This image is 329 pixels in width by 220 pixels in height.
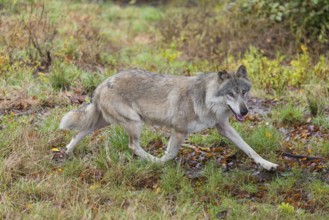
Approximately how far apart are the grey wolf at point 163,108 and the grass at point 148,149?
0.28 m

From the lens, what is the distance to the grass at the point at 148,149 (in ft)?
22.9

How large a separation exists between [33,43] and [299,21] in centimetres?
654

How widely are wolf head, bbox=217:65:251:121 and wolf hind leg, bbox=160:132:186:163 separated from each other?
2.46 ft

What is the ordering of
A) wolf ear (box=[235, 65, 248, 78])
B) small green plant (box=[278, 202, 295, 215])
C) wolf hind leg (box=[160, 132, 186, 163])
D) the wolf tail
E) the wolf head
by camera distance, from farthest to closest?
the wolf tail → wolf hind leg (box=[160, 132, 186, 163]) → wolf ear (box=[235, 65, 248, 78]) → the wolf head → small green plant (box=[278, 202, 295, 215])

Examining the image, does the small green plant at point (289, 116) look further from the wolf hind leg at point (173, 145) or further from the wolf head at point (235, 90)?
the wolf hind leg at point (173, 145)

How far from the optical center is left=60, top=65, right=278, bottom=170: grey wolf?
26.3 feet

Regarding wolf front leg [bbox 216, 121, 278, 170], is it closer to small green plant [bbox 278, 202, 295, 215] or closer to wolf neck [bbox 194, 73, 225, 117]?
wolf neck [bbox 194, 73, 225, 117]

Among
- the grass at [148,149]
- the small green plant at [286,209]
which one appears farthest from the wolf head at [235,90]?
the small green plant at [286,209]

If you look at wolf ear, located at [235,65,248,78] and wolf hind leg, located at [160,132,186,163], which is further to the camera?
wolf hind leg, located at [160,132,186,163]

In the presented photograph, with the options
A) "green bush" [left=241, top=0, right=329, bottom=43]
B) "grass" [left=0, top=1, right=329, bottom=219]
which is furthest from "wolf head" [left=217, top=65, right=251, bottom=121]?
"green bush" [left=241, top=0, right=329, bottom=43]

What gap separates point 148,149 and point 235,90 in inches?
75.8

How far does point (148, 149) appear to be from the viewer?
9117 mm

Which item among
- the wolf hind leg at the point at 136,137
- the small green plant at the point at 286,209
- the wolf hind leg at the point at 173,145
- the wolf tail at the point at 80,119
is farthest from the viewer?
the wolf tail at the point at 80,119

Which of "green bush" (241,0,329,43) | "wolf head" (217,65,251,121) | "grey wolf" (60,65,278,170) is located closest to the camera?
"wolf head" (217,65,251,121)
